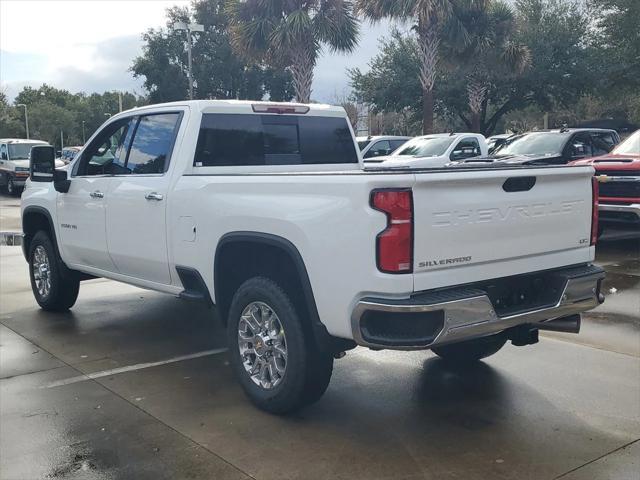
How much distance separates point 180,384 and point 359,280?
2063mm

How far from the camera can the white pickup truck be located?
3557 millimetres

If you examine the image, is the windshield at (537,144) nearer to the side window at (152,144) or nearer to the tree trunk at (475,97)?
the side window at (152,144)

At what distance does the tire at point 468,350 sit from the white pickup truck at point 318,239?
2 centimetres

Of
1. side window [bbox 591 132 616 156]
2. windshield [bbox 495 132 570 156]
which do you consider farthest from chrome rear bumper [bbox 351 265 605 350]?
side window [bbox 591 132 616 156]

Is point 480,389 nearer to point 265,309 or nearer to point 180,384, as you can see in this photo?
point 265,309


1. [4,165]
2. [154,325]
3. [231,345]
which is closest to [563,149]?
[154,325]

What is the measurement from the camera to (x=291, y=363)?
4.12m

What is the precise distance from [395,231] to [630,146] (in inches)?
362

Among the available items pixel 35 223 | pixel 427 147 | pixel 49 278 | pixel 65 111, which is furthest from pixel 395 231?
pixel 65 111

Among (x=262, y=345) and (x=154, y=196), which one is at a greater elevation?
(x=154, y=196)

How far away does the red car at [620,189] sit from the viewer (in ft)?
32.7

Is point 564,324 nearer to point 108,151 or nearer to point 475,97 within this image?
point 108,151

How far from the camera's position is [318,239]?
3803 millimetres

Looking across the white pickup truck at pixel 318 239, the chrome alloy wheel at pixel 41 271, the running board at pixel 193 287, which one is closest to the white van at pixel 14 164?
the chrome alloy wheel at pixel 41 271
